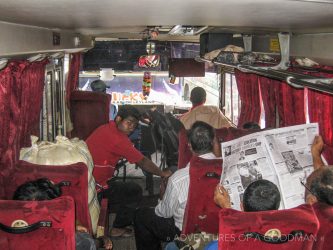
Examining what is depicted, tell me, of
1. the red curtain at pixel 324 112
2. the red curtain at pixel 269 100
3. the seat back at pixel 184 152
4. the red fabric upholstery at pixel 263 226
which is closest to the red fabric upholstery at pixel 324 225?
the red fabric upholstery at pixel 263 226

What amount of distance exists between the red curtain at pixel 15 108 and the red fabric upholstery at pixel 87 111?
3.01m

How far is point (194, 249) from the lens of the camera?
2928mm

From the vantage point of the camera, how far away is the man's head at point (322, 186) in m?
2.45

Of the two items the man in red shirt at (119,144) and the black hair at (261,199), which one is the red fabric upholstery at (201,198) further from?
the man in red shirt at (119,144)

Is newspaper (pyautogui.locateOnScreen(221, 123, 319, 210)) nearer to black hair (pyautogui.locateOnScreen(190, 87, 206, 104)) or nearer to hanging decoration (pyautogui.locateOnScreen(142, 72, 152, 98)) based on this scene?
black hair (pyautogui.locateOnScreen(190, 87, 206, 104))

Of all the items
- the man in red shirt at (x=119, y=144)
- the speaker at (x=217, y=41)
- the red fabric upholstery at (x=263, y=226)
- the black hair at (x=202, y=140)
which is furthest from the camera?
the speaker at (x=217, y=41)

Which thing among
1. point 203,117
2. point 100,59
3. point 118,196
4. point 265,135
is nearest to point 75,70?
point 100,59

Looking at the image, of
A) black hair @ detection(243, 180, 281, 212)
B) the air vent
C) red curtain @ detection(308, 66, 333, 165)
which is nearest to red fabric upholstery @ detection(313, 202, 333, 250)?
black hair @ detection(243, 180, 281, 212)

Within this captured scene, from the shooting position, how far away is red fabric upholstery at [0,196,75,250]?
6.63ft

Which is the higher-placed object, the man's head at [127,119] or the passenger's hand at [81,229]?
the man's head at [127,119]

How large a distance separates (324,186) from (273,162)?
52cm

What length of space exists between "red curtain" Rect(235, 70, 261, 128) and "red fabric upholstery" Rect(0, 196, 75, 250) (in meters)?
4.69

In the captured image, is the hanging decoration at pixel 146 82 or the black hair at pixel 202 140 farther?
the hanging decoration at pixel 146 82

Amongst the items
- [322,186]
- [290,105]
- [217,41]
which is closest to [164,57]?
[217,41]
